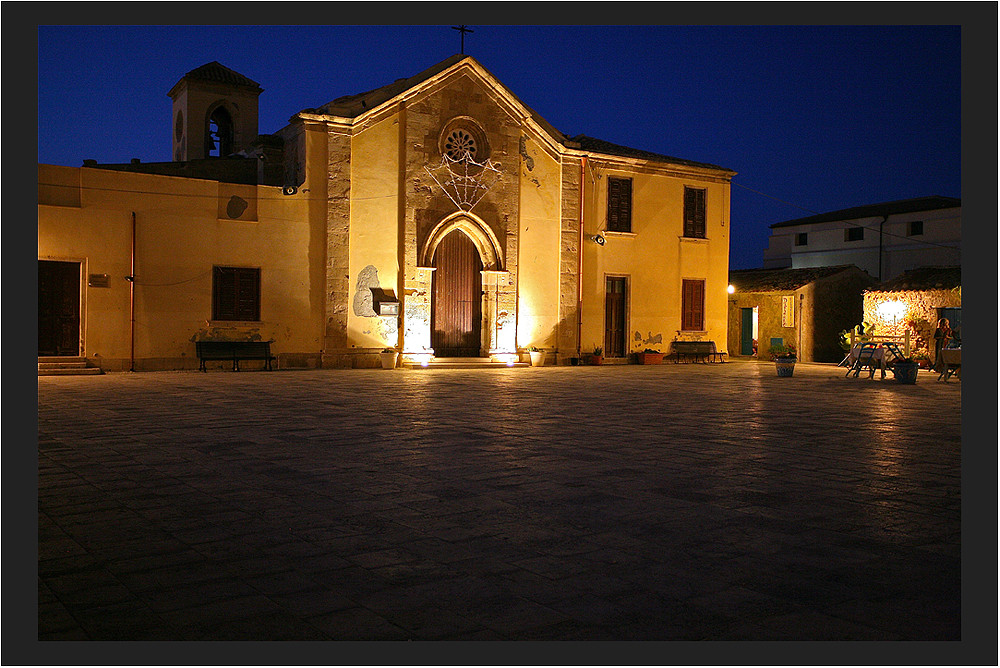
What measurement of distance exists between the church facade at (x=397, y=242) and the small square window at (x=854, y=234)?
16454 millimetres

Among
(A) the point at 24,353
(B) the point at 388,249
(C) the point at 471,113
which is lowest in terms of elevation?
(A) the point at 24,353

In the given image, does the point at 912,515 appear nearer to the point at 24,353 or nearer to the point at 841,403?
the point at 24,353

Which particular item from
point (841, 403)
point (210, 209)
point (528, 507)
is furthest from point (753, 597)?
point (210, 209)

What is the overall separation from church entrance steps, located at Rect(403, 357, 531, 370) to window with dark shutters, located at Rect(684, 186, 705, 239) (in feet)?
23.2

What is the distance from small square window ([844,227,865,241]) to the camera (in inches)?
1500

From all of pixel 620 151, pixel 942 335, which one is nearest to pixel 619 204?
pixel 620 151

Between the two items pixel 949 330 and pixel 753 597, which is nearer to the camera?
pixel 753 597

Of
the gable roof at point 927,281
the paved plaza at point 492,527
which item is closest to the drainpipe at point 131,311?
the paved plaza at point 492,527

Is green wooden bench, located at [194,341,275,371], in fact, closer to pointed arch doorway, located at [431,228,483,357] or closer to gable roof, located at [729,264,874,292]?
pointed arch doorway, located at [431,228,483,357]

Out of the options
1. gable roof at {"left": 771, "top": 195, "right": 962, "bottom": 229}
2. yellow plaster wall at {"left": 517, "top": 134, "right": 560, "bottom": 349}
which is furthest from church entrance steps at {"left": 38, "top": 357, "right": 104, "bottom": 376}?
gable roof at {"left": 771, "top": 195, "right": 962, "bottom": 229}

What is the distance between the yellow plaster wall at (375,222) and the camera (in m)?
19.2

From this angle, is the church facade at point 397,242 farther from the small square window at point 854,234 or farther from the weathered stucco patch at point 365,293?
the small square window at point 854,234

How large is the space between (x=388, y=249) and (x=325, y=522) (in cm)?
1522

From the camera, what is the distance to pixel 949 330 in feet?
62.0
